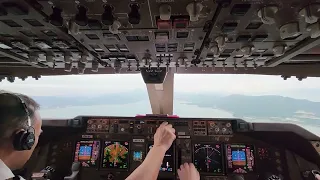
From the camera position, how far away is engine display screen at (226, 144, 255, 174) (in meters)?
2.58

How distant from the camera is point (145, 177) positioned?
1073 millimetres

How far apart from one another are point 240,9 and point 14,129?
3.74ft

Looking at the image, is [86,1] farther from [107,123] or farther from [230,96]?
[230,96]

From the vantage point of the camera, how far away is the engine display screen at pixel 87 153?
2705 mm

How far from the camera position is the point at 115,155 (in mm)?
2705

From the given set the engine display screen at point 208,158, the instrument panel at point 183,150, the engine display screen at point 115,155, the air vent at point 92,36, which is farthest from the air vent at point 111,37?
the engine display screen at point 208,158

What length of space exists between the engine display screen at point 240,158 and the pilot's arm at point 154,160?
1.57 metres

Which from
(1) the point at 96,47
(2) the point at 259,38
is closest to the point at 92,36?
(1) the point at 96,47

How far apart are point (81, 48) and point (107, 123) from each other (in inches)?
55.1

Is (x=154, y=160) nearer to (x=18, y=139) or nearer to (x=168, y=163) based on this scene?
(x=18, y=139)

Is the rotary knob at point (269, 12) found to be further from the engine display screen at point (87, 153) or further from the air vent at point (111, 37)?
the engine display screen at point (87, 153)

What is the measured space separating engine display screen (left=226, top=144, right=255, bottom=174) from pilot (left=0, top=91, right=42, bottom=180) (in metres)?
2.26

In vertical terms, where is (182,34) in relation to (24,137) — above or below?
above

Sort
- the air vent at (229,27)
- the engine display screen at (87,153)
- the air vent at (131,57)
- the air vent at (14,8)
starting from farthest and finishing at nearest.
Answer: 1. the engine display screen at (87,153)
2. the air vent at (131,57)
3. the air vent at (229,27)
4. the air vent at (14,8)
